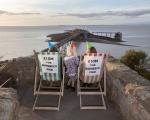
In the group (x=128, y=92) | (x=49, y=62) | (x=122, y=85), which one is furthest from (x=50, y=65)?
(x=128, y=92)

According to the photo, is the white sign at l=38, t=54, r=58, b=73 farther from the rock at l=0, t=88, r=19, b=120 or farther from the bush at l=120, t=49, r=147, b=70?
the bush at l=120, t=49, r=147, b=70

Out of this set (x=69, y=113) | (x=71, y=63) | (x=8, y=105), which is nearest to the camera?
(x=8, y=105)

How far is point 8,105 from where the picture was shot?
409cm

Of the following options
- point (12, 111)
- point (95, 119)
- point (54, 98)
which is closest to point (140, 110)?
point (95, 119)

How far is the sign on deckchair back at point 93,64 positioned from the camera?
6.14 metres

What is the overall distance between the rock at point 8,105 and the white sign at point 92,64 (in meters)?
1.85

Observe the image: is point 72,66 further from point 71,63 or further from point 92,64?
point 92,64

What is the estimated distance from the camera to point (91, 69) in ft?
20.2

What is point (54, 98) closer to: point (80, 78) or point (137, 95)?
point (80, 78)

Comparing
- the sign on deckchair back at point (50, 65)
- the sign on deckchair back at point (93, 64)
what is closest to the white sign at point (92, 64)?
the sign on deckchair back at point (93, 64)

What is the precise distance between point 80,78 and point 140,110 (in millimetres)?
2052

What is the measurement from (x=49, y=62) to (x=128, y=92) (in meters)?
1.63

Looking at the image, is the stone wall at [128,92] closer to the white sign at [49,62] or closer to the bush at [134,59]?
the white sign at [49,62]

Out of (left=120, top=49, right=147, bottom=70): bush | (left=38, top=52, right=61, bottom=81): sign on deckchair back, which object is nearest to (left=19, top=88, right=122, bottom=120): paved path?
(left=38, top=52, right=61, bottom=81): sign on deckchair back
